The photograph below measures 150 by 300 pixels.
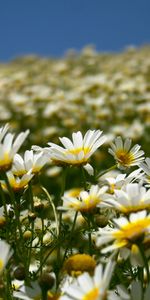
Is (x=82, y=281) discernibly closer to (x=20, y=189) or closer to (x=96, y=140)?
(x=20, y=189)

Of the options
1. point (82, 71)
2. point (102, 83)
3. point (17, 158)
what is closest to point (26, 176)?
point (17, 158)

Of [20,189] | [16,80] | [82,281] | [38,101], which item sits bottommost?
[82,281]

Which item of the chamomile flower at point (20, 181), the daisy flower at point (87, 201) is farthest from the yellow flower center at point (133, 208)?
the chamomile flower at point (20, 181)

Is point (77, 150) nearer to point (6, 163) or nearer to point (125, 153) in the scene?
point (125, 153)

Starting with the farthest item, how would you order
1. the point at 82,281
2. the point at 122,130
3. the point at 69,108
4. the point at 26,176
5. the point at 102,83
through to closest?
1. the point at 102,83
2. the point at 69,108
3. the point at 122,130
4. the point at 26,176
5. the point at 82,281

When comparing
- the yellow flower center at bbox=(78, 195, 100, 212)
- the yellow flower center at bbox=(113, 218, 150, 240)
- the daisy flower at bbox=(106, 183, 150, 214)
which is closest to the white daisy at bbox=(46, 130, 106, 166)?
the yellow flower center at bbox=(78, 195, 100, 212)

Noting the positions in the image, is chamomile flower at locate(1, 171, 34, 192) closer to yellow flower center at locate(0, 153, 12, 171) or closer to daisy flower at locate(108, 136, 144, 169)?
yellow flower center at locate(0, 153, 12, 171)
